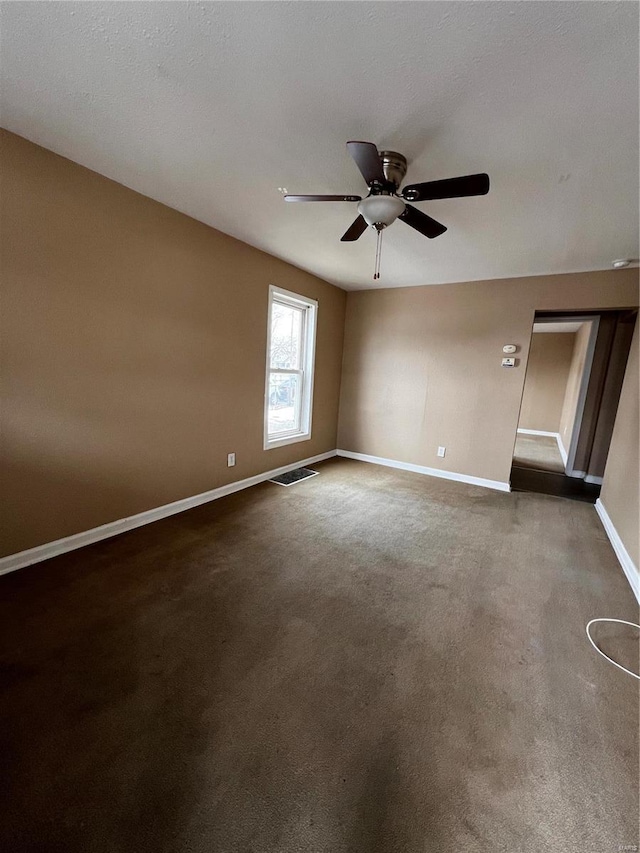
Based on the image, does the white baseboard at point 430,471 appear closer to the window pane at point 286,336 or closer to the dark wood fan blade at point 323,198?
the window pane at point 286,336

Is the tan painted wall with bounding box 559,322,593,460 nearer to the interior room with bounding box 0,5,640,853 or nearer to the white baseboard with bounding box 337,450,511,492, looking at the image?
Answer: the white baseboard with bounding box 337,450,511,492

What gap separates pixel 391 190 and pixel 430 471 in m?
3.57

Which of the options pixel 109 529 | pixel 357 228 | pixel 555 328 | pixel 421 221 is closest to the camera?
pixel 421 221

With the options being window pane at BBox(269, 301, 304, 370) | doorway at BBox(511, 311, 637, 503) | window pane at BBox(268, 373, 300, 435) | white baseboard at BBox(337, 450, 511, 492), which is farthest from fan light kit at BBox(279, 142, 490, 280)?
white baseboard at BBox(337, 450, 511, 492)

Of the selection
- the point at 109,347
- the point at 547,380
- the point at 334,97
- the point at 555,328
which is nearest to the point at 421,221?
the point at 334,97

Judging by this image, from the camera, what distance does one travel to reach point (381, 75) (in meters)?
1.41

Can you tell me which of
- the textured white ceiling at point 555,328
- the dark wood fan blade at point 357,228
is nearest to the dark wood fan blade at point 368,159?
the dark wood fan blade at point 357,228

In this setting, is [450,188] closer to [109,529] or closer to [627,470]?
[627,470]

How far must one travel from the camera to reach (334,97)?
1528mm

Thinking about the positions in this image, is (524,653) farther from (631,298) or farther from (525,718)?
(631,298)

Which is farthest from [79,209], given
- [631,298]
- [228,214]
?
[631,298]

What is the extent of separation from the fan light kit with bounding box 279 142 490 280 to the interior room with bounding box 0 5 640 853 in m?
0.02

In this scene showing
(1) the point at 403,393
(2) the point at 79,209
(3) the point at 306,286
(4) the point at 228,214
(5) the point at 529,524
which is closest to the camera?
(2) the point at 79,209

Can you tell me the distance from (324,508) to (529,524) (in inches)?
76.5
